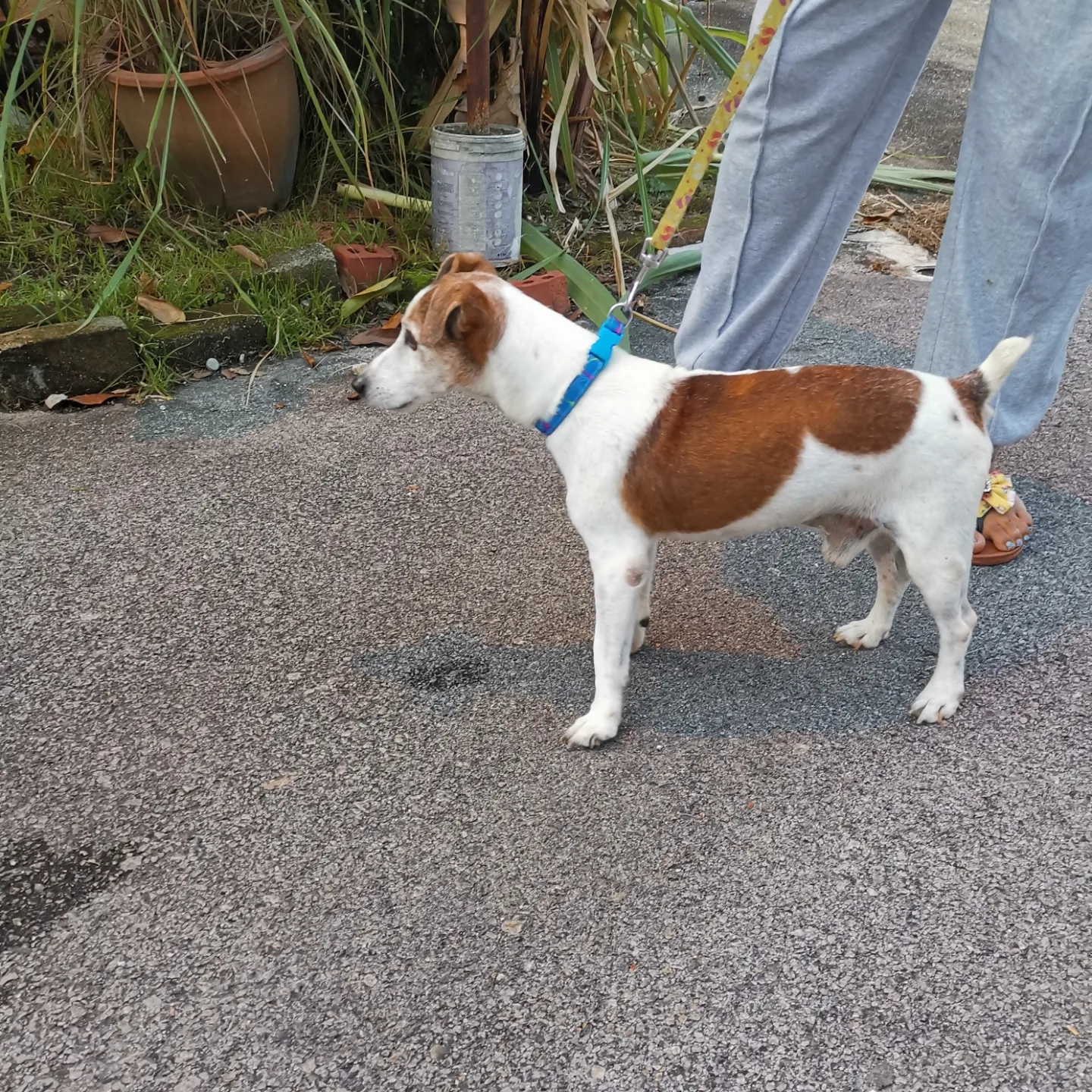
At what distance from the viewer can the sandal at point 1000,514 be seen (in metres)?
2.84

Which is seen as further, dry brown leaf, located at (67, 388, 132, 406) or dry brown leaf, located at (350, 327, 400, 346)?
dry brown leaf, located at (350, 327, 400, 346)

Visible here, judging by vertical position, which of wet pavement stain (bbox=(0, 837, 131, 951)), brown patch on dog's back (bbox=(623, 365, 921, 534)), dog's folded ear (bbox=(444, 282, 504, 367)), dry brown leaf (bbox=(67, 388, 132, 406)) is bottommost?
dry brown leaf (bbox=(67, 388, 132, 406))

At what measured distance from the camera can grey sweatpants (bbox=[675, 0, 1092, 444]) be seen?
2.34 m

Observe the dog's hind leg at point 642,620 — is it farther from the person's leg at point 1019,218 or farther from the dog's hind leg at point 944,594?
the person's leg at point 1019,218

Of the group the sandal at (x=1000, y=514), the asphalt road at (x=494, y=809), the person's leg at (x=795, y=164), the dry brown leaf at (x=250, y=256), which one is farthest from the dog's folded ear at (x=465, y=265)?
the dry brown leaf at (x=250, y=256)

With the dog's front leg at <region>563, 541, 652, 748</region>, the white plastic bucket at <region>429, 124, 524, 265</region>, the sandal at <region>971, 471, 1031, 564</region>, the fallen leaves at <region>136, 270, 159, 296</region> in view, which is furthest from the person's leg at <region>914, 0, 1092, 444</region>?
the fallen leaves at <region>136, 270, 159, 296</region>

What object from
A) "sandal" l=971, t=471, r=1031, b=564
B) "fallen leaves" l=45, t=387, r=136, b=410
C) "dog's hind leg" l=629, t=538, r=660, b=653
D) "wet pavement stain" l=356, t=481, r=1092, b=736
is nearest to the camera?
"wet pavement stain" l=356, t=481, r=1092, b=736

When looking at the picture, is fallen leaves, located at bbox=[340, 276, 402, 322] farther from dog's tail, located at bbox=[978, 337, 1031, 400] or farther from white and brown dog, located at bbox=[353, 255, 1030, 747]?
dog's tail, located at bbox=[978, 337, 1031, 400]

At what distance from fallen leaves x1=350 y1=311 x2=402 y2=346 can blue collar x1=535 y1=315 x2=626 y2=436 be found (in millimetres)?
2013

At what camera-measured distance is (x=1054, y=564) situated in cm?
285

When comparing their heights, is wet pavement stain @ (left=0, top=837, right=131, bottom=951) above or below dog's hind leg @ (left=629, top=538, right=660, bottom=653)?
below

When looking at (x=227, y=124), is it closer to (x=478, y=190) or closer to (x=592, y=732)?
(x=478, y=190)

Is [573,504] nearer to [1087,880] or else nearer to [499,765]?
[499,765]

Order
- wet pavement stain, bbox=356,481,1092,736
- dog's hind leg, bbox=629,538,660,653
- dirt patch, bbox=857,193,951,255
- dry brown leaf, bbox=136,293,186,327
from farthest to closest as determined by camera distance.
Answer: dirt patch, bbox=857,193,951,255 → dry brown leaf, bbox=136,293,186,327 → dog's hind leg, bbox=629,538,660,653 → wet pavement stain, bbox=356,481,1092,736
